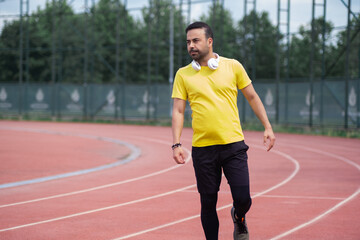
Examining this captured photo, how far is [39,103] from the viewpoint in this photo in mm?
38156

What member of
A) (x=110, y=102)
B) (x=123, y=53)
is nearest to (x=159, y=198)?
(x=110, y=102)

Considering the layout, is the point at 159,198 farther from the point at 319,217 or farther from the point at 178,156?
the point at 178,156

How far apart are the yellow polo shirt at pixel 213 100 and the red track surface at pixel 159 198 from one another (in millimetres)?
1607

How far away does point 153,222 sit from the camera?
22.3ft

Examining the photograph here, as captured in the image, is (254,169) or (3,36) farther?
(3,36)

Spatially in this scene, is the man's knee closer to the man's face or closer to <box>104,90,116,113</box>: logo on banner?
the man's face

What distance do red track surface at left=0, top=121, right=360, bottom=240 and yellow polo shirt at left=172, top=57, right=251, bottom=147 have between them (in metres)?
1.61

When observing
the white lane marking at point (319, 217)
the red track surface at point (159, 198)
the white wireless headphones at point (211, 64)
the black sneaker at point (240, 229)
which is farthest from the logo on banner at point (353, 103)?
the white wireless headphones at point (211, 64)

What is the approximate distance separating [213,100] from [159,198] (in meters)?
4.12

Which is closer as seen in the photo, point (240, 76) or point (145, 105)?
point (240, 76)

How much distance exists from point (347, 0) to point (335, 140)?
6.84 meters

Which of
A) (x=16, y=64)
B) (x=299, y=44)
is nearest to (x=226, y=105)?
(x=16, y=64)

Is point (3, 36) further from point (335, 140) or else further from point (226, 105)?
point (226, 105)

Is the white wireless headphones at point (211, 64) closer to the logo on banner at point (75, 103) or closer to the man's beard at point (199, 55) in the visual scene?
the man's beard at point (199, 55)
